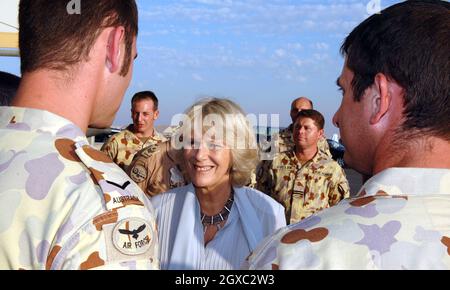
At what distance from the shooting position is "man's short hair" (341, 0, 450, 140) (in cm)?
140

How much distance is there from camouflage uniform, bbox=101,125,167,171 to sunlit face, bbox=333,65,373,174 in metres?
4.21

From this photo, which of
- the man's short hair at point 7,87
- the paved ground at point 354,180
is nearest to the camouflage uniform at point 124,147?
the man's short hair at point 7,87

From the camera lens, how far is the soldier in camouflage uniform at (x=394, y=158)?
1.28 meters

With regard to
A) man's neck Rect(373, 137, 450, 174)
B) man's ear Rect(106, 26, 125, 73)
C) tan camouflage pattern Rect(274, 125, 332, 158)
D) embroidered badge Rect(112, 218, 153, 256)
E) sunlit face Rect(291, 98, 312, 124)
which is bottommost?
embroidered badge Rect(112, 218, 153, 256)

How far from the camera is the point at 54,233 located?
129cm

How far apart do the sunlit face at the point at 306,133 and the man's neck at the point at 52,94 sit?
4.17m

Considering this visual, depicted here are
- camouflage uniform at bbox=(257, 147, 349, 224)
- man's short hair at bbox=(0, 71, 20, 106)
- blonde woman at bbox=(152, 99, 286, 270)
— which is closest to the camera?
man's short hair at bbox=(0, 71, 20, 106)

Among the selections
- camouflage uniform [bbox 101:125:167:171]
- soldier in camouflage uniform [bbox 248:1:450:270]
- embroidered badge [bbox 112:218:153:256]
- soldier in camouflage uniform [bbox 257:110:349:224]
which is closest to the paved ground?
soldier in camouflage uniform [bbox 257:110:349:224]

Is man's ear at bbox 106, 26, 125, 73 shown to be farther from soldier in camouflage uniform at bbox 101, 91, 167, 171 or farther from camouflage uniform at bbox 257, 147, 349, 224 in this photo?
soldier in camouflage uniform at bbox 101, 91, 167, 171

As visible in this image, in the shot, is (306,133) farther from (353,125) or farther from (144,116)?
(353,125)
